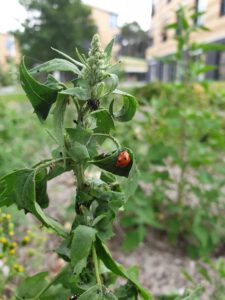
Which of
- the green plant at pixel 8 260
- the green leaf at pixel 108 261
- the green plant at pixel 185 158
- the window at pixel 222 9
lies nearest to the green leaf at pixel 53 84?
the green leaf at pixel 108 261

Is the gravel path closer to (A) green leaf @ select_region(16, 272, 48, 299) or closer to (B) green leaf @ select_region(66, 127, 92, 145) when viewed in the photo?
(A) green leaf @ select_region(16, 272, 48, 299)

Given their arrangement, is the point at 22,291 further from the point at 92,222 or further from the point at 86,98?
the point at 86,98

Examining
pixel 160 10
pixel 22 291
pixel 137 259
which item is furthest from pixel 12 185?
pixel 160 10

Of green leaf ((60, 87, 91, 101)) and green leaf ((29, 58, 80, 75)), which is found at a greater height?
green leaf ((29, 58, 80, 75))

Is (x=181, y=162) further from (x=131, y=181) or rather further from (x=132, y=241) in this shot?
(x=131, y=181)

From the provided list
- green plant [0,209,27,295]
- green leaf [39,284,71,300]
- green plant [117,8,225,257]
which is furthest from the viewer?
green plant [117,8,225,257]

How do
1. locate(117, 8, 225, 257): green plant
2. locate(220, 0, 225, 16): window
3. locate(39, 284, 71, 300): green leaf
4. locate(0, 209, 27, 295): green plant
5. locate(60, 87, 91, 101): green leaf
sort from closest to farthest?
1. locate(60, 87, 91, 101): green leaf
2. locate(39, 284, 71, 300): green leaf
3. locate(0, 209, 27, 295): green plant
4. locate(117, 8, 225, 257): green plant
5. locate(220, 0, 225, 16): window

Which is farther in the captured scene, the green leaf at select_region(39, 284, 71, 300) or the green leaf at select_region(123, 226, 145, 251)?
the green leaf at select_region(123, 226, 145, 251)

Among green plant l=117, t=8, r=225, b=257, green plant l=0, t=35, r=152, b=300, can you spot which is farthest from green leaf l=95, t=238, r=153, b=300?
green plant l=117, t=8, r=225, b=257

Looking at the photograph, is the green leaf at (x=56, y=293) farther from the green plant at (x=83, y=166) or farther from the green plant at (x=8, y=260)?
the green plant at (x=8, y=260)
